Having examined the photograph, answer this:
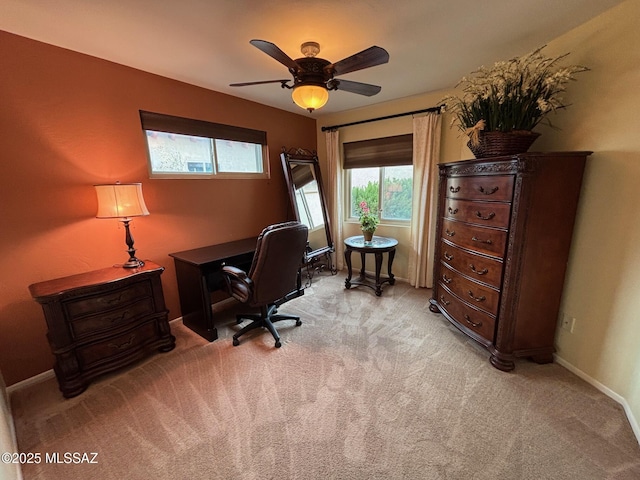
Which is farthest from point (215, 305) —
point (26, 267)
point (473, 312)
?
point (473, 312)

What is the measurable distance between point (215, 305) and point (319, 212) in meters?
1.97

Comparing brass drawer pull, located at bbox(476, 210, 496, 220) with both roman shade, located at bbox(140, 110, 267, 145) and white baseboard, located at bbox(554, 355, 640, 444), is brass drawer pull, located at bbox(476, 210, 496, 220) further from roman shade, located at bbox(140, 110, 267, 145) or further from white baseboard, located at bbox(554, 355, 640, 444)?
roman shade, located at bbox(140, 110, 267, 145)

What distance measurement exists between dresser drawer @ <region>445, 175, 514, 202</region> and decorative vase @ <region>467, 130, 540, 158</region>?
7.9 inches

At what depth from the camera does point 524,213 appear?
1811 mm

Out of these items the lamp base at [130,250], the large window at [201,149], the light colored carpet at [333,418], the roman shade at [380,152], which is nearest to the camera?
the light colored carpet at [333,418]

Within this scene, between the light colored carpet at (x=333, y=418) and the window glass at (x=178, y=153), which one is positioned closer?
the light colored carpet at (x=333, y=418)

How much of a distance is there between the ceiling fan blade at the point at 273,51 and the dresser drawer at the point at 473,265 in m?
1.99

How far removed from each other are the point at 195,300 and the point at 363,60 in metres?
2.44

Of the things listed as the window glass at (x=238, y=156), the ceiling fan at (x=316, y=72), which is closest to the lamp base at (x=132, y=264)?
the window glass at (x=238, y=156)

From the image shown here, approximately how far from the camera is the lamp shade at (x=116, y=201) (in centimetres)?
201

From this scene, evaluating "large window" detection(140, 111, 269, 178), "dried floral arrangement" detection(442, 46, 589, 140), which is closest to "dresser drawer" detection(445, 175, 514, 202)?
"dried floral arrangement" detection(442, 46, 589, 140)

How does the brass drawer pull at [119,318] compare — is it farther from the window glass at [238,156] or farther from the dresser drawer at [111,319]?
the window glass at [238,156]

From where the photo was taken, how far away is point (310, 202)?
3953mm

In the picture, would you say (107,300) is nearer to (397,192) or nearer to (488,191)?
(488,191)
